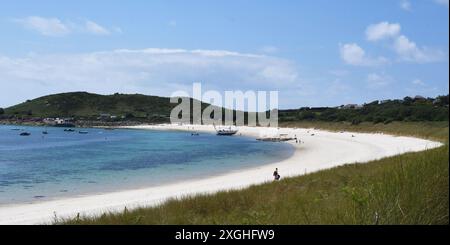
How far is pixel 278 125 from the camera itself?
126 m

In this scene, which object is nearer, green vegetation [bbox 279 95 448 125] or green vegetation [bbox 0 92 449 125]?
green vegetation [bbox 279 95 448 125]

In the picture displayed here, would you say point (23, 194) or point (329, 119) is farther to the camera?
→ point (329, 119)

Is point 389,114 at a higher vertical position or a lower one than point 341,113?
lower

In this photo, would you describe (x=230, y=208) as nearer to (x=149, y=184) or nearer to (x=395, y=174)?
(x=395, y=174)

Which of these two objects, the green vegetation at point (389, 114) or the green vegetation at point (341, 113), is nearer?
the green vegetation at point (389, 114)

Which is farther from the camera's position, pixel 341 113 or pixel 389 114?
pixel 341 113

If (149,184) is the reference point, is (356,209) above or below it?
above

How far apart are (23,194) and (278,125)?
340ft
